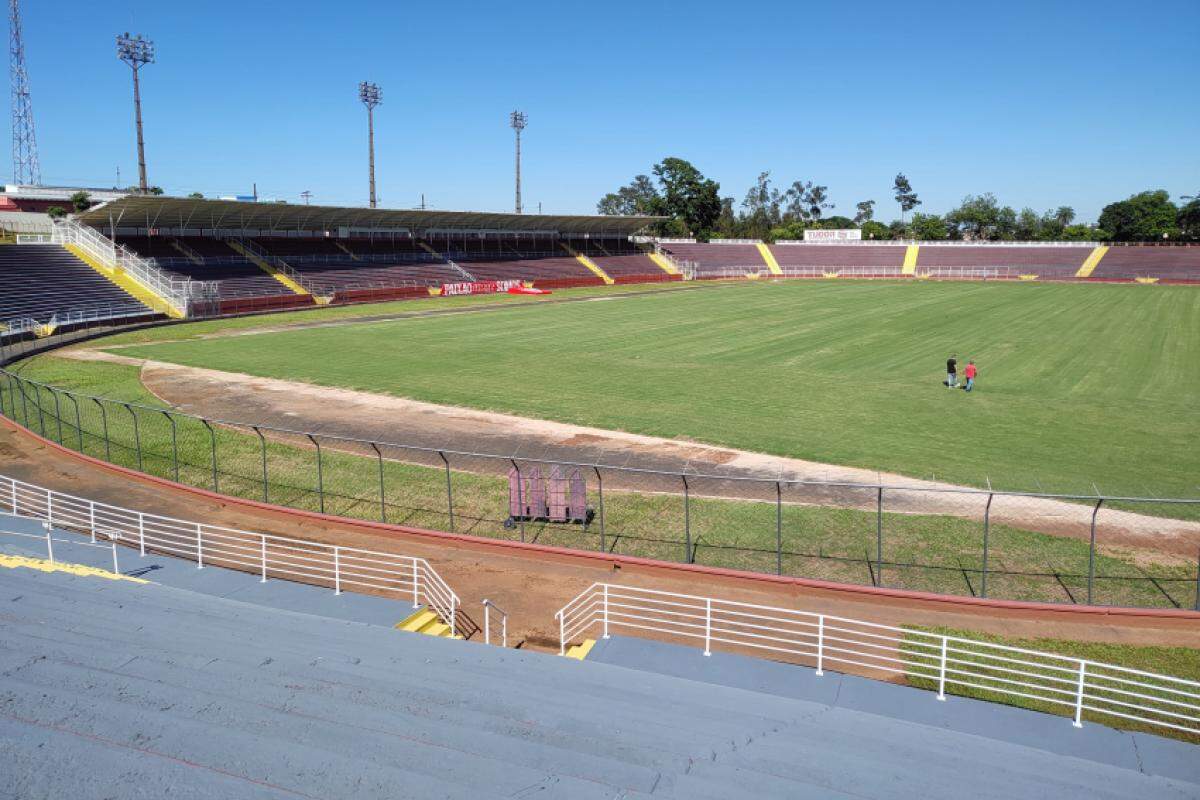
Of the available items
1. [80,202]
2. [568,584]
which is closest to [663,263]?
[80,202]

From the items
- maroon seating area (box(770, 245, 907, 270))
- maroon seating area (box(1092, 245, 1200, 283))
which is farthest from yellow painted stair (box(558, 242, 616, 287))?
maroon seating area (box(1092, 245, 1200, 283))

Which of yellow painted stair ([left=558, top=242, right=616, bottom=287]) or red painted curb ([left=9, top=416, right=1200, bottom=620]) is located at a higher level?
yellow painted stair ([left=558, top=242, right=616, bottom=287])

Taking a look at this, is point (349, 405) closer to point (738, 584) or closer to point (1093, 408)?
point (738, 584)

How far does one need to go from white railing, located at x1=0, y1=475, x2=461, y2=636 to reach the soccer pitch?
12.1 metres

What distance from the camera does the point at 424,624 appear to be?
13008 millimetres

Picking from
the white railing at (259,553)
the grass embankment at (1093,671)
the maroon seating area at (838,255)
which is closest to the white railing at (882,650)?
the grass embankment at (1093,671)

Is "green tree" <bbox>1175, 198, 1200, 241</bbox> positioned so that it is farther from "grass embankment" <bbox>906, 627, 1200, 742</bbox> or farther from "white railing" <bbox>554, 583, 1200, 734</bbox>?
"white railing" <bbox>554, 583, 1200, 734</bbox>

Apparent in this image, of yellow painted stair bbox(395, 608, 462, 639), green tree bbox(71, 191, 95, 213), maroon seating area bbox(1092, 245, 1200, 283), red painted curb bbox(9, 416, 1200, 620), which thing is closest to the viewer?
yellow painted stair bbox(395, 608, 462, 639)

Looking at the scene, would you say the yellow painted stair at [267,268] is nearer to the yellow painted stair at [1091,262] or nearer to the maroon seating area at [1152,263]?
the yellow painted stair at [1091,262]

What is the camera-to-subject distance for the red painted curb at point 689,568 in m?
14.2

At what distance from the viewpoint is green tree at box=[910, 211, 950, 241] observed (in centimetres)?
18275

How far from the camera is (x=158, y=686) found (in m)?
9.26

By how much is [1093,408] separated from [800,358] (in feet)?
47.9

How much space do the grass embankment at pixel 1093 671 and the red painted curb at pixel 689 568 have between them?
40.9 inches
